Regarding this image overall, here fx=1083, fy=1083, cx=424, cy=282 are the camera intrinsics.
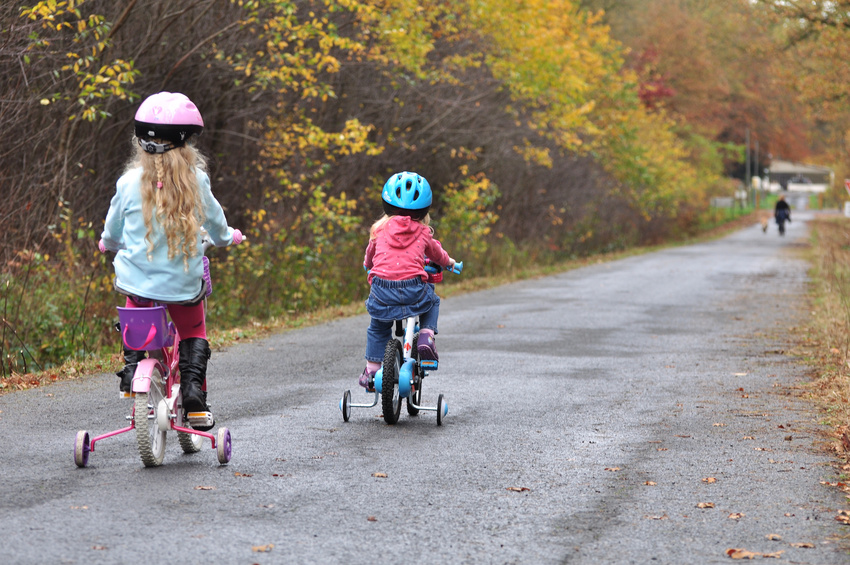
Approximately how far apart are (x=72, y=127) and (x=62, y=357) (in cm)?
367

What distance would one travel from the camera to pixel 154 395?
5.74 meters

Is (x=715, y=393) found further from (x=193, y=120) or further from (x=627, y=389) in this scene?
(x=193, y=120)

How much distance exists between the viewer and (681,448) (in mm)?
6906

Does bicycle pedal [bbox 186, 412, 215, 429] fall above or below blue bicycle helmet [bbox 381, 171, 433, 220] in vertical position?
below

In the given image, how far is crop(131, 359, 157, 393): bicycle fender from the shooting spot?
5512 millimetres

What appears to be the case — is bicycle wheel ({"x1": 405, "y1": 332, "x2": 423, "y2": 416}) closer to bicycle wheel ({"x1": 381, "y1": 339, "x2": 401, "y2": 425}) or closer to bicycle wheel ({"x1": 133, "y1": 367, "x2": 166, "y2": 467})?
bicycle wheel ({"x1": 381, "y1": 339, "x2": 401, "y2": 425})

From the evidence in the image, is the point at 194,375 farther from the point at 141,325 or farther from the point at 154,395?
the point at 141,325

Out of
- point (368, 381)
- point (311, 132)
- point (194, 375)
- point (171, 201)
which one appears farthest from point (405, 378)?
point (311, 132)

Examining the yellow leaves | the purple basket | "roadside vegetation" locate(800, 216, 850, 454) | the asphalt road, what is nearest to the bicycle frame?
the purple basket

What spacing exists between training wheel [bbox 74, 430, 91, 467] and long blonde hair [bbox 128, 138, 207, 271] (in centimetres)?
104

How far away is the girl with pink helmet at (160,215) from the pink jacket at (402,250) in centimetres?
181

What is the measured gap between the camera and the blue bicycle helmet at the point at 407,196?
7332 millimetres

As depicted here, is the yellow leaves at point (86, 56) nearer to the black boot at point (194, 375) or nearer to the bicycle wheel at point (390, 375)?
the bicycle wheel at point (390, 375)

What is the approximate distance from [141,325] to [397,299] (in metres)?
2.18
